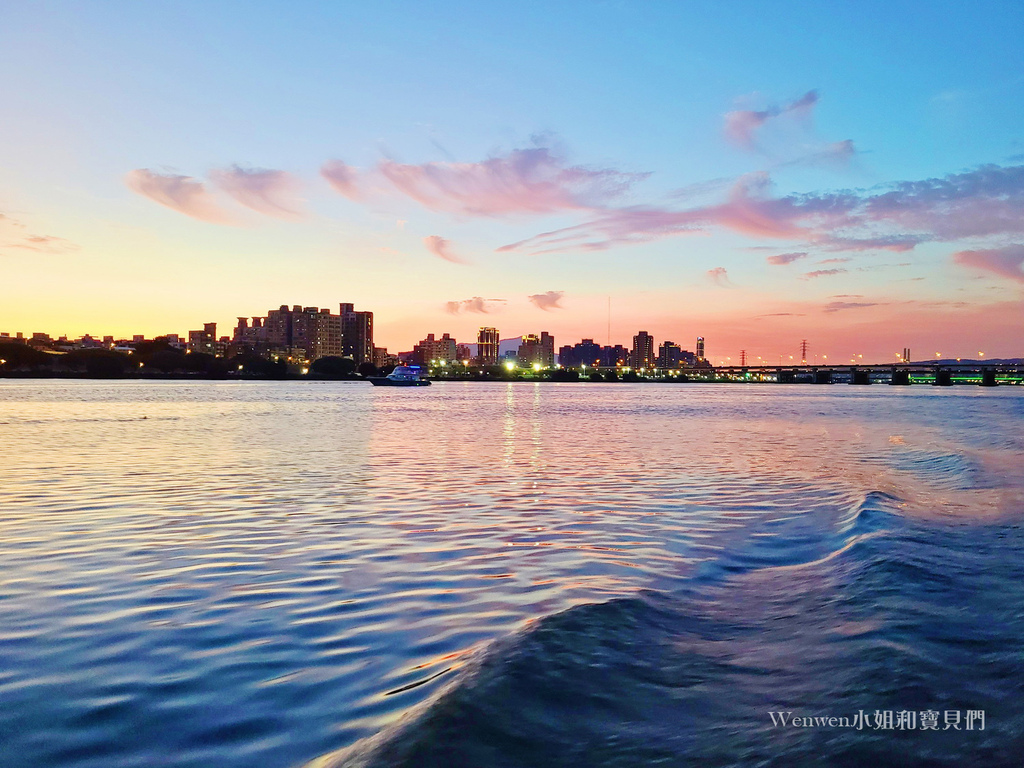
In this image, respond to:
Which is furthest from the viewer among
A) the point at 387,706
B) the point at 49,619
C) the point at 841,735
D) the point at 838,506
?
the point at 838,506

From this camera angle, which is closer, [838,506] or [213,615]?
[213,615]

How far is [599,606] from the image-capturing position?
361 inches

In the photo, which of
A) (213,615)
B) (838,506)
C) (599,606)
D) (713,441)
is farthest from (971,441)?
(213,615)

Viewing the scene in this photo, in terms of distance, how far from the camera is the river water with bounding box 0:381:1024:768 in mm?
5684

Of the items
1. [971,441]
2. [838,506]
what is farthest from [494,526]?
[971,441]

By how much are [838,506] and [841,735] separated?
576 inches

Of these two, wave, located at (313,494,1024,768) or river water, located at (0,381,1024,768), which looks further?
river water, located at (0,381,1024,768)

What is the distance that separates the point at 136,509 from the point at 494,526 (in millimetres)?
9319

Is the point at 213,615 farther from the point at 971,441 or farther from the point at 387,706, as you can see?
the point at 971,441

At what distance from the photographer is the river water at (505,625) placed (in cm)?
568

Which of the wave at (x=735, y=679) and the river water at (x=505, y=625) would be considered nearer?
the wave at (x=735, y=679)

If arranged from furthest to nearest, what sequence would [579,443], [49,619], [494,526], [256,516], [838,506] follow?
[579,443] → [838,506] → [256,516] → [494,526] → [49,619]

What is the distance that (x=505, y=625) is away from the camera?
28.2ft

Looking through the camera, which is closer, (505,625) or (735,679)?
(735,679)
